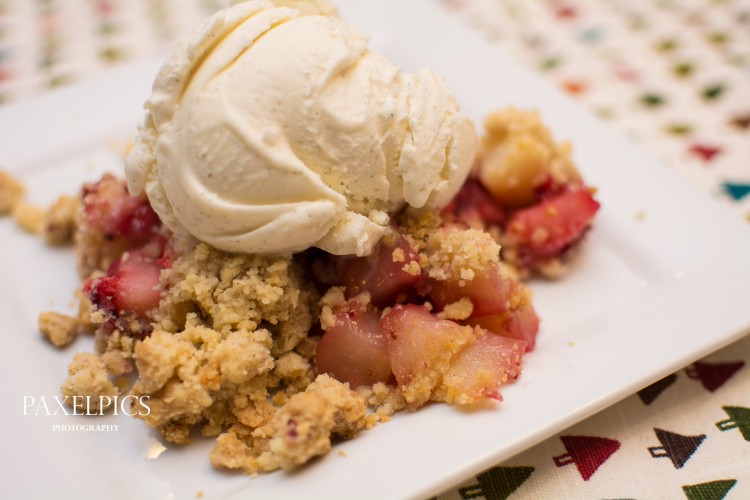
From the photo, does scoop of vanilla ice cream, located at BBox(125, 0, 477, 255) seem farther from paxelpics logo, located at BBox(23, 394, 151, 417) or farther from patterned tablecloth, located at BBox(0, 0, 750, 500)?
patterned tablecloth, located at BBox(0, 0, 750, 500)

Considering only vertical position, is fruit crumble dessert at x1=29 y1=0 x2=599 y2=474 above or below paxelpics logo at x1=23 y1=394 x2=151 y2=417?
above

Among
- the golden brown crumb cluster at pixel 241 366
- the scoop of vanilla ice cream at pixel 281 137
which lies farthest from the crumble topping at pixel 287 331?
the scoop of vanilla ice cream at pixel 281 137

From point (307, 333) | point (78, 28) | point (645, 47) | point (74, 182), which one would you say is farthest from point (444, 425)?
point (78, 28)

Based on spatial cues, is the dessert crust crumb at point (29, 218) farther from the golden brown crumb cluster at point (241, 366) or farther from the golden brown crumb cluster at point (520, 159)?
the golden brown crumb cluster at point (520, 159)

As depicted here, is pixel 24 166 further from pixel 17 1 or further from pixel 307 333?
pixel 17 1

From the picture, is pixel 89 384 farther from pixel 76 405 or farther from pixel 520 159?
pixel 520 159

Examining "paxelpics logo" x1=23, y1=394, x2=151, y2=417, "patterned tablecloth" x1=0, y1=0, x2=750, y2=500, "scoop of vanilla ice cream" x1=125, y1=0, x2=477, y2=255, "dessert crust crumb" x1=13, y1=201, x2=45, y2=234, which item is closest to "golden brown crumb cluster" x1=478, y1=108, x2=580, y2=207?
"scoop of vanilla ice cream" x1=125, y1=0, x2=477, y2=255

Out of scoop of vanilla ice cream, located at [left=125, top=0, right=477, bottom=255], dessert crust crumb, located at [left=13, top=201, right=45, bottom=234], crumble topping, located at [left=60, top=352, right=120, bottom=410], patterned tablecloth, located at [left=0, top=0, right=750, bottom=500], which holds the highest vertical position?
scoop of vanilla ice cream, located at [left=125, top=0, right=477, bottom=255]
